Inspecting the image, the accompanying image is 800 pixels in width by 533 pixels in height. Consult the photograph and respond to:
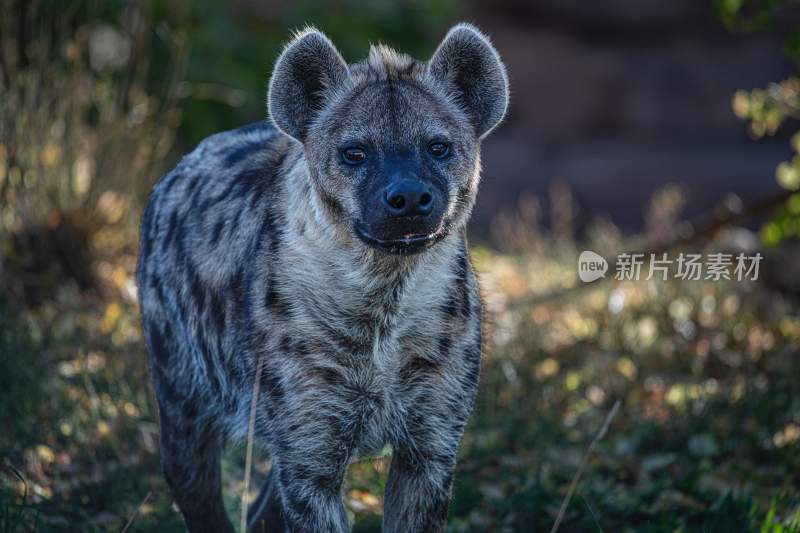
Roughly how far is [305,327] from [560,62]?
835 cm

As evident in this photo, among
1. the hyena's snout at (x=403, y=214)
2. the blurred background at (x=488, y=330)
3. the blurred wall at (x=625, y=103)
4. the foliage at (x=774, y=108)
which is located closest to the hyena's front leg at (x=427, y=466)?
the hyena's snout at (x=403, y=214)

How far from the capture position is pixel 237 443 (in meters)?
2.90

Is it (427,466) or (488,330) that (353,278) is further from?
(488,330)

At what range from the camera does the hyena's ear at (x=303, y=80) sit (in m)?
2.62

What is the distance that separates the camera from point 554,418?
13.5 ft

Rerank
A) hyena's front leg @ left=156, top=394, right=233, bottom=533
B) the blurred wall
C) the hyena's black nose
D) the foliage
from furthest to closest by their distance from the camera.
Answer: the blurred wall < the foliage < hyena's front leg @ left=156, top=394, right=233, bottom=533 < the hyena's black nose

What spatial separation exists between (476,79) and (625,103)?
7868 millimetres

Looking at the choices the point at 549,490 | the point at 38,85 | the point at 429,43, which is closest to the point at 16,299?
the point at 38,85

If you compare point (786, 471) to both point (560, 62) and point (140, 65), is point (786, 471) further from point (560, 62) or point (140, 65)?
point (560, 62)

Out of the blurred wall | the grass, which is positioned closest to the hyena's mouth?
the grass

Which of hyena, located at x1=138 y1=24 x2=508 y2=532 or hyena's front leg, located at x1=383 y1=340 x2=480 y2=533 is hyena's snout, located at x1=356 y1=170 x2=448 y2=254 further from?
hyena's front leg, located at x1=383 y1=340 x2=480 y2=533

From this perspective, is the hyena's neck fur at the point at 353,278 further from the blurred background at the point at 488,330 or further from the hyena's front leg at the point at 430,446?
the blurred background at the point at 488,330

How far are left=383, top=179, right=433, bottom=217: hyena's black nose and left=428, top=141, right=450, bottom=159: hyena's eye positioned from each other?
0.18 meters

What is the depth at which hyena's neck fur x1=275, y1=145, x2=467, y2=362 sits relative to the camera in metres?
2.53
